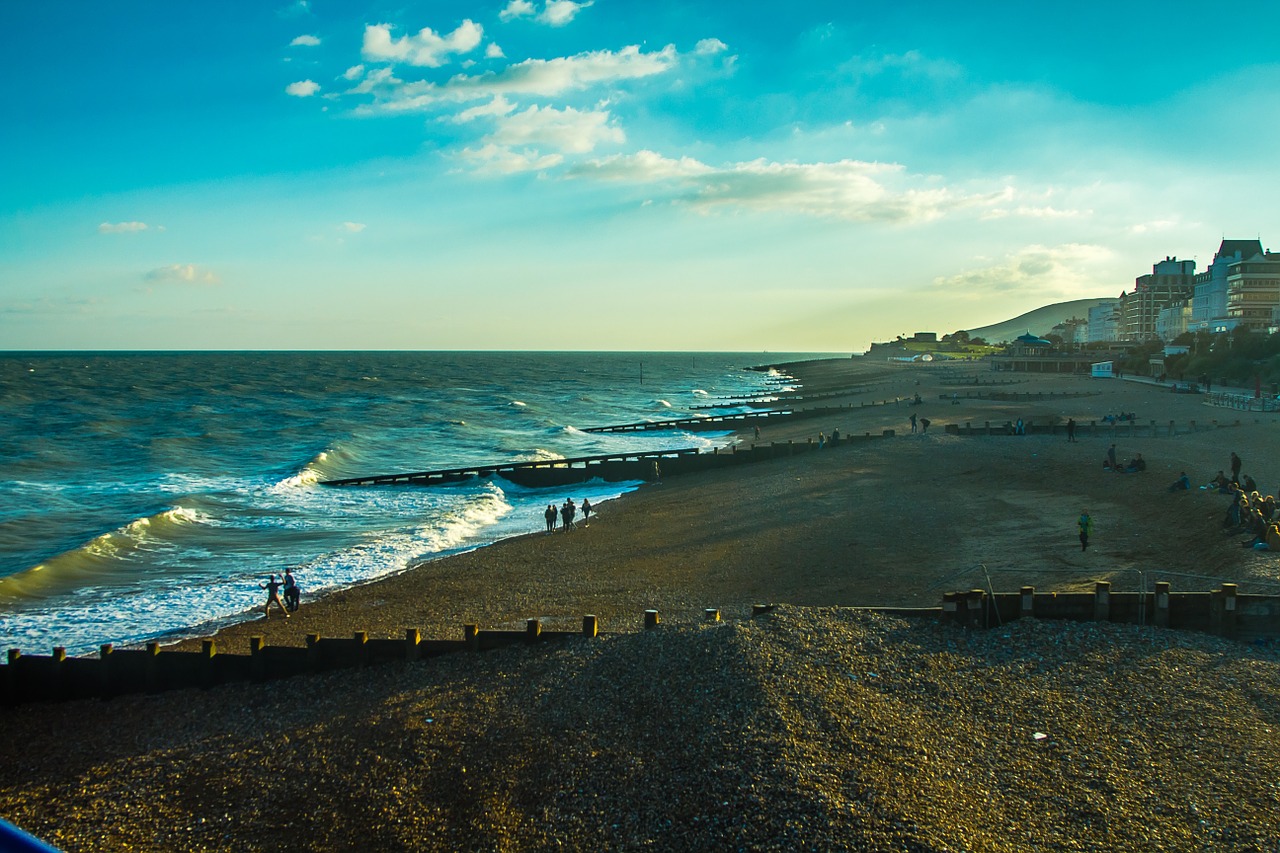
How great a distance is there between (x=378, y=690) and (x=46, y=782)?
460 centimetres

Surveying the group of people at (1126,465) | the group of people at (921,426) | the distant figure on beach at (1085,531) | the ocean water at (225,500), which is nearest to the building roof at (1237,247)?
the ocean water at (225,500)

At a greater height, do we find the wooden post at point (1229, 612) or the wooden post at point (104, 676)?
the wooden post at point (1229, 612)

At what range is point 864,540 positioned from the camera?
2423 cm

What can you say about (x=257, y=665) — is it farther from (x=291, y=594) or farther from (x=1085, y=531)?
(x=1085, y=531)

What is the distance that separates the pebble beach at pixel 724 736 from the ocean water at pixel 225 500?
4.45 m

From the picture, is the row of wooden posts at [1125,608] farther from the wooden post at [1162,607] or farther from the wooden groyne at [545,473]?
the wooden groyne at [545,473]

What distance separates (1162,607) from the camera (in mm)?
14680

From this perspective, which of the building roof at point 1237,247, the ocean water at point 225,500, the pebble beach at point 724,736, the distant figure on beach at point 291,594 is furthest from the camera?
the building roof at point 1237,247

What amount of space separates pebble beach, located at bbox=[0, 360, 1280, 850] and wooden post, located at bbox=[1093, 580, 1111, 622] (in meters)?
0.75

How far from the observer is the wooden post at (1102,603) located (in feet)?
48.3

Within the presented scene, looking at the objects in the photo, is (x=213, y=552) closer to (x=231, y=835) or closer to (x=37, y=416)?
(x=231, y=835)

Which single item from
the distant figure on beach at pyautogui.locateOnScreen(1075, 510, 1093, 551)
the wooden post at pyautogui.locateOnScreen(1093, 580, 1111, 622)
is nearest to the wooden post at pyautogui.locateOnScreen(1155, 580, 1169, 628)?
the wooden post at pyautogui.locateOnScreen(1093, 580, 1111, 622)

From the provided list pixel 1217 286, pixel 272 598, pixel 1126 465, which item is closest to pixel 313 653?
pixel 272 598

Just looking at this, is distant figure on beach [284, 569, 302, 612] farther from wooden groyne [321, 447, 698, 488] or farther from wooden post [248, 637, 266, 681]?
wooden groyne [321, 447, 698, 488]
